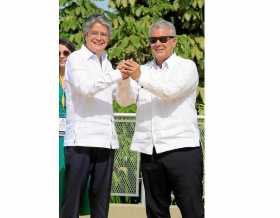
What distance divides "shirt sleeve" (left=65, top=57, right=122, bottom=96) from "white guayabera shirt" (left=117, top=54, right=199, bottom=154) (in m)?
0.17

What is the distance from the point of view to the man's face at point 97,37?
488cm

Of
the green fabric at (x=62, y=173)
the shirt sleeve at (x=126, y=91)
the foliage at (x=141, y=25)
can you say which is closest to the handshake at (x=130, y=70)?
the shirt sleeve at (x=126, y=91)

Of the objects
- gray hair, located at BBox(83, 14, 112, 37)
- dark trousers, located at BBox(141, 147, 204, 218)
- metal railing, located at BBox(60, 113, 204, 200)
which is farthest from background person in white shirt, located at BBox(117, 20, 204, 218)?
metal railing, located at BBox(60, 113, 204, 200)

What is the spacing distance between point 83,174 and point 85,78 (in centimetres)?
61

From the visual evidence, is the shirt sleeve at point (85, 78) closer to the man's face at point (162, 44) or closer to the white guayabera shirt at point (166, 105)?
the white guayabera shirt at point (166, 105)

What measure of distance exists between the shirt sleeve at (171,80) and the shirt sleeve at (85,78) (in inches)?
7.0

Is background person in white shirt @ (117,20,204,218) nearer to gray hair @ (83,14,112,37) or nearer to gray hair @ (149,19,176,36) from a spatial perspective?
gray hair @ (149,19,176,36)

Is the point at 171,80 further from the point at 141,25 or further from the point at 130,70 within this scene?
the point at 141,25

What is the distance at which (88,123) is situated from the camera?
490cm

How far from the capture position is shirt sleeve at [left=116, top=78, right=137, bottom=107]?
4.91 meters

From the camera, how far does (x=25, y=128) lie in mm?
4984

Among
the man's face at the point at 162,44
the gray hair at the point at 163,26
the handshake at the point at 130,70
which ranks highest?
the gray hair at the point at 163,26
